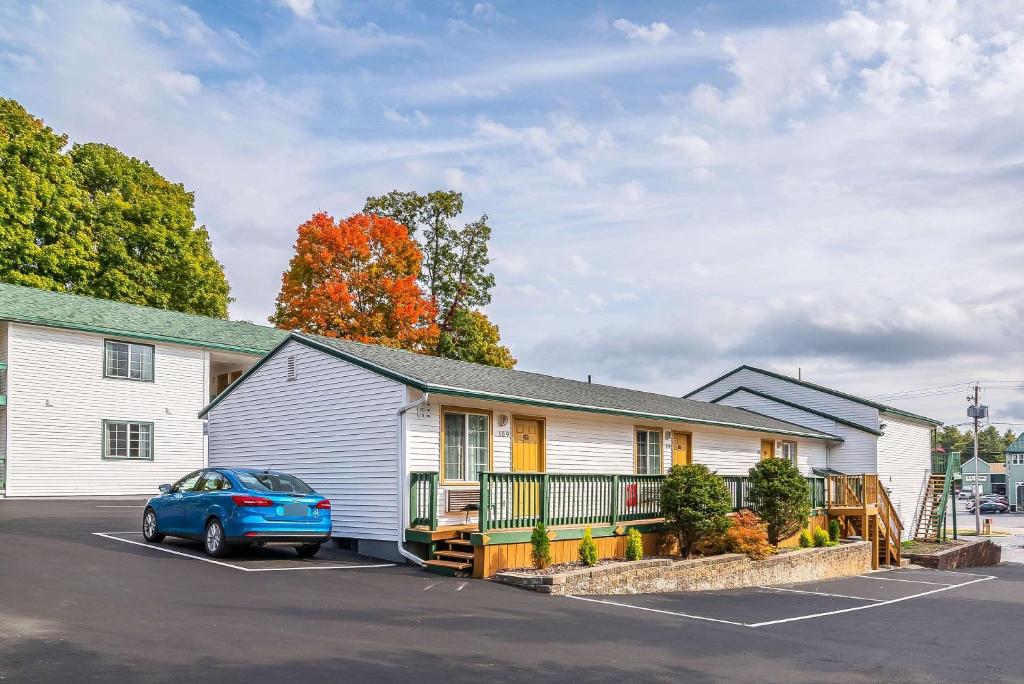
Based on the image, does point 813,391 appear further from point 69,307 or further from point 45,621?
point 45,621

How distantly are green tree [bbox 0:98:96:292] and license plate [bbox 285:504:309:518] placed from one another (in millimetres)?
26445

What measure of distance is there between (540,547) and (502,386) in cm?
434

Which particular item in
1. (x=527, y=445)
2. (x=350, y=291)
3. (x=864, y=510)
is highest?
(x=350, y=291)

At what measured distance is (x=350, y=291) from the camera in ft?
139

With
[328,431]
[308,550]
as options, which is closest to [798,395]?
[328,431]

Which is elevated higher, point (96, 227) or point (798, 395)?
point (96, 227)

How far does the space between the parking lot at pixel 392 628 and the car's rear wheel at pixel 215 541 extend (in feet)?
0.89

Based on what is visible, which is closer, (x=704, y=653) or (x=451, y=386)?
(x=704, y=653)

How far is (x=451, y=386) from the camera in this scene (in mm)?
16125

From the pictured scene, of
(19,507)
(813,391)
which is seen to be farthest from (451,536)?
(813,391)

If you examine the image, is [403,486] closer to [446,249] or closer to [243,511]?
[243,511]

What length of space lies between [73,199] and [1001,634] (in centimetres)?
3727

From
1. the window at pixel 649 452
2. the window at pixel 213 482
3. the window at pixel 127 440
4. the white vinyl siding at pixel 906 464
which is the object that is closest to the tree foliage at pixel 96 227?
the window at pixel 127 440

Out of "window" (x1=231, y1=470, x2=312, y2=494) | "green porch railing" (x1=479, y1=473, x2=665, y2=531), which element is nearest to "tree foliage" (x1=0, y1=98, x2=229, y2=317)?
"window" (x1=231, y1=470, x2=312, y2=494)
